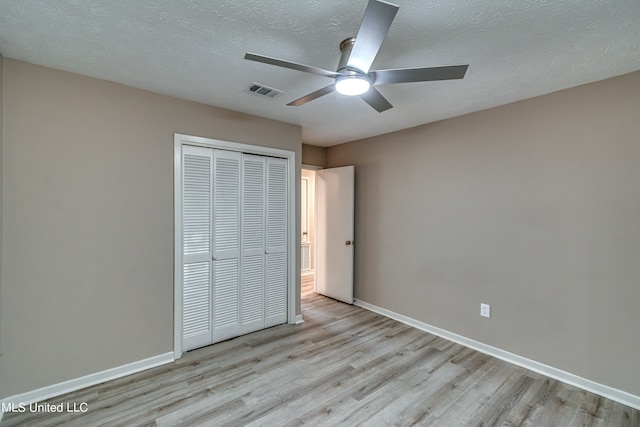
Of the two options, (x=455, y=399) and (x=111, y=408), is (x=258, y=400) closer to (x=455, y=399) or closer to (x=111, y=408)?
(x=111, y=408)

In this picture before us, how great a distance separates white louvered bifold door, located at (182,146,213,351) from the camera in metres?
2.77

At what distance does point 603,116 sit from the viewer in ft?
7.33

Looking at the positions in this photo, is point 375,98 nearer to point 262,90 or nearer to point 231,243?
point 262,90

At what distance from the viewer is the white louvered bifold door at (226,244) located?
9.73 feet

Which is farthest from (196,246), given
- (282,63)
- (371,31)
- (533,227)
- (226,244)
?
(533,227)

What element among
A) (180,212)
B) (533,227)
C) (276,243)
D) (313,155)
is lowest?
(276,243)

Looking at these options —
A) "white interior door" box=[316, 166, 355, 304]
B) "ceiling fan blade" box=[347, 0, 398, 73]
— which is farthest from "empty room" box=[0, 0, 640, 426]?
"white interior door" box=[316, 166, 355, 304]

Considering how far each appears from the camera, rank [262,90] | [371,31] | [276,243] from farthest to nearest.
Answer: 1. [276,243]
2. [262,90]
3. [371,31]

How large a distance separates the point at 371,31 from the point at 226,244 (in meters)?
2.45

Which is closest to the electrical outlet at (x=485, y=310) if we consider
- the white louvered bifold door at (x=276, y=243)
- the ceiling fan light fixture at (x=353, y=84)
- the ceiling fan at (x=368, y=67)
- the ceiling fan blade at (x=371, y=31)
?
the white louvered bifold door at (x=276, y=243)

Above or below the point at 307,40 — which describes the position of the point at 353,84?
below

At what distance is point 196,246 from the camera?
284cm

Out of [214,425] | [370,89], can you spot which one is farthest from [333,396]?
[370,89]

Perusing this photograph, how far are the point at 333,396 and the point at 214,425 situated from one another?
2.83 feet
